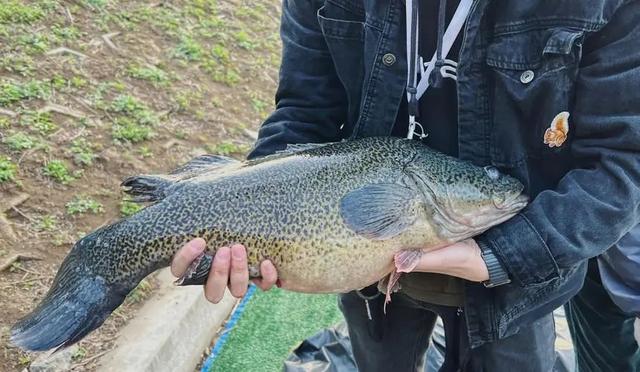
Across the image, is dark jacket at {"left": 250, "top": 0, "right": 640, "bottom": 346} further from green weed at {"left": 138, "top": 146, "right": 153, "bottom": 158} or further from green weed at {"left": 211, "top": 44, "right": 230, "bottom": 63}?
green weed at {"left": 211, "top": 44, "right": 230, "bottom": 63}

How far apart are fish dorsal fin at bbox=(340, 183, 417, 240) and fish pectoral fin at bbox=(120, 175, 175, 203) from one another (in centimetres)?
55

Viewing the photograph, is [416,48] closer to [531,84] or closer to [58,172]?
[531,84]

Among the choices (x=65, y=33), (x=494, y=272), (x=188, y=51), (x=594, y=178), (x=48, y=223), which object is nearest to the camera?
(x=594, y=178)

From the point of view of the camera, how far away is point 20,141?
13.0 feet

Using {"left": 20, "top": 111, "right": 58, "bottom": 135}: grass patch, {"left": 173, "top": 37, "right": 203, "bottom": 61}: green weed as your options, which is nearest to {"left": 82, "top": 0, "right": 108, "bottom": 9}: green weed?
{"left": 173, "top": 37, "right": 203, "bottom": 61}: green weed

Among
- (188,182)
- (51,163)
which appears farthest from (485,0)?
(51,163)

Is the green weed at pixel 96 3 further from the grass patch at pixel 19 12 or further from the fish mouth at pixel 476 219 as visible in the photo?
the fish mouth at pixel 476 219

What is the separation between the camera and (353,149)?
220 centimetres

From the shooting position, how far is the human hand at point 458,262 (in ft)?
6.51

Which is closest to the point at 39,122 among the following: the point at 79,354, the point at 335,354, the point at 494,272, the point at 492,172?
the point at 79,354

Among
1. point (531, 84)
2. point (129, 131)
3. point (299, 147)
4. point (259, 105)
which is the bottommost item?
point (259, 105)

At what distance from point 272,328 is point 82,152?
1.53m

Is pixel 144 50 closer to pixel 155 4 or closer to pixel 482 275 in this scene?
pixel 155 4

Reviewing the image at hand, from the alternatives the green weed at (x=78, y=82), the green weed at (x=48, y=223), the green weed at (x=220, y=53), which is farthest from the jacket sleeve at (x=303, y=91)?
the green weed at (x=220, y=53)
